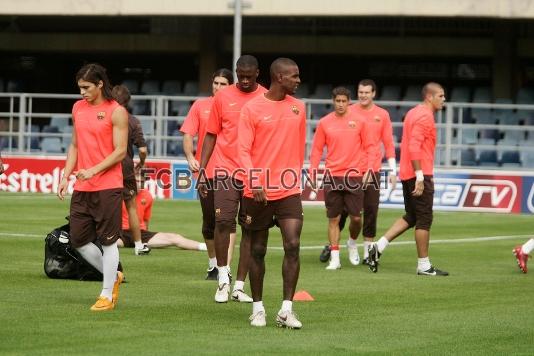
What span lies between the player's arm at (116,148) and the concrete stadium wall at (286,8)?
827 inches

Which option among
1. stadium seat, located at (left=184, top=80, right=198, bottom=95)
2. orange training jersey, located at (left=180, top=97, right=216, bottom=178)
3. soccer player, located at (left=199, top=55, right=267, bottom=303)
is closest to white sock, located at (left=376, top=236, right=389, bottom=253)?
orange training jersey, located at (left=180, top=97, right=216, bottom=178)

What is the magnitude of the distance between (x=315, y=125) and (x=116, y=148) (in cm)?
1924

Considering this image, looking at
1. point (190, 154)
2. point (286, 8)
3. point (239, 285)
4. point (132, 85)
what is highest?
point (286, 8)

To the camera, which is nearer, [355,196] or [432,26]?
[355,196]

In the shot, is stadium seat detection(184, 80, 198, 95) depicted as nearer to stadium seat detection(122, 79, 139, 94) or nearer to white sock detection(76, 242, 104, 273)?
stadium seat detection(122, 79, 139, 94)

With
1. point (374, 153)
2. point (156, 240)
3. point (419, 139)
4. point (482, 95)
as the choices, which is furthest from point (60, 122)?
point (419, 139)

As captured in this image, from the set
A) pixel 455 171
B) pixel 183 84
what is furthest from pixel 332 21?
pixel 455 171

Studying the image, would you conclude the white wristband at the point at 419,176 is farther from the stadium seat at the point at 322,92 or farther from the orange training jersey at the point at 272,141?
the stadium seat at the point at 322,92

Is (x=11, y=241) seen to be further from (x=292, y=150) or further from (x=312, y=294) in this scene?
(x=292, y=150)

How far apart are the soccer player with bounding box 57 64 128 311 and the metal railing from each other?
16381mm

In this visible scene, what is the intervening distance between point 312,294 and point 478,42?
25422 mm

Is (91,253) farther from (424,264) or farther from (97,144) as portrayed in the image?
(424,264)

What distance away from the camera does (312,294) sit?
1398 centimetres

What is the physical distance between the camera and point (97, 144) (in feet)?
40.4
